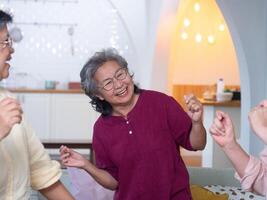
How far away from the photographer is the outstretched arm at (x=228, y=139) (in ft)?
4.74

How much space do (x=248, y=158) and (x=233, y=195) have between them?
3.90 feet

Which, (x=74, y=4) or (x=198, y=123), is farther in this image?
(x=74, y=4)

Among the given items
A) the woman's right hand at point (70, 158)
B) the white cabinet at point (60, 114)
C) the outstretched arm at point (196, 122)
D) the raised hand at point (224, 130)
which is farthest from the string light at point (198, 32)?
the raised hand at point (224, 130)

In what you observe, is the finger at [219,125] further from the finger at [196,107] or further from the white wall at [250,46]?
the white wall at [250,46]

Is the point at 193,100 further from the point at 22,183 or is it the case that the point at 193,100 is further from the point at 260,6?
the point at 260,6

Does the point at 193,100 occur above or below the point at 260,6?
below

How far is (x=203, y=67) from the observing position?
286 inches

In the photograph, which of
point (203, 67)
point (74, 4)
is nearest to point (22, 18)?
point (74, 4)

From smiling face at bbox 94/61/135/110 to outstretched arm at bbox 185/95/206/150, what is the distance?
25cm

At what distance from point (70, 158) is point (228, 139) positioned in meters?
0.61

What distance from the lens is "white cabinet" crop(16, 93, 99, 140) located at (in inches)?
256

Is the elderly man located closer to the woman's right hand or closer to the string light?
the woman's right hand

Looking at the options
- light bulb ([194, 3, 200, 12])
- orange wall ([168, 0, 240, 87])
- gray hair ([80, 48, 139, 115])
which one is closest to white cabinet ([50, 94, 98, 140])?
orange wall ([168, 0, 240, 87])

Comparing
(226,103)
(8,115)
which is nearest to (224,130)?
(8,115)
